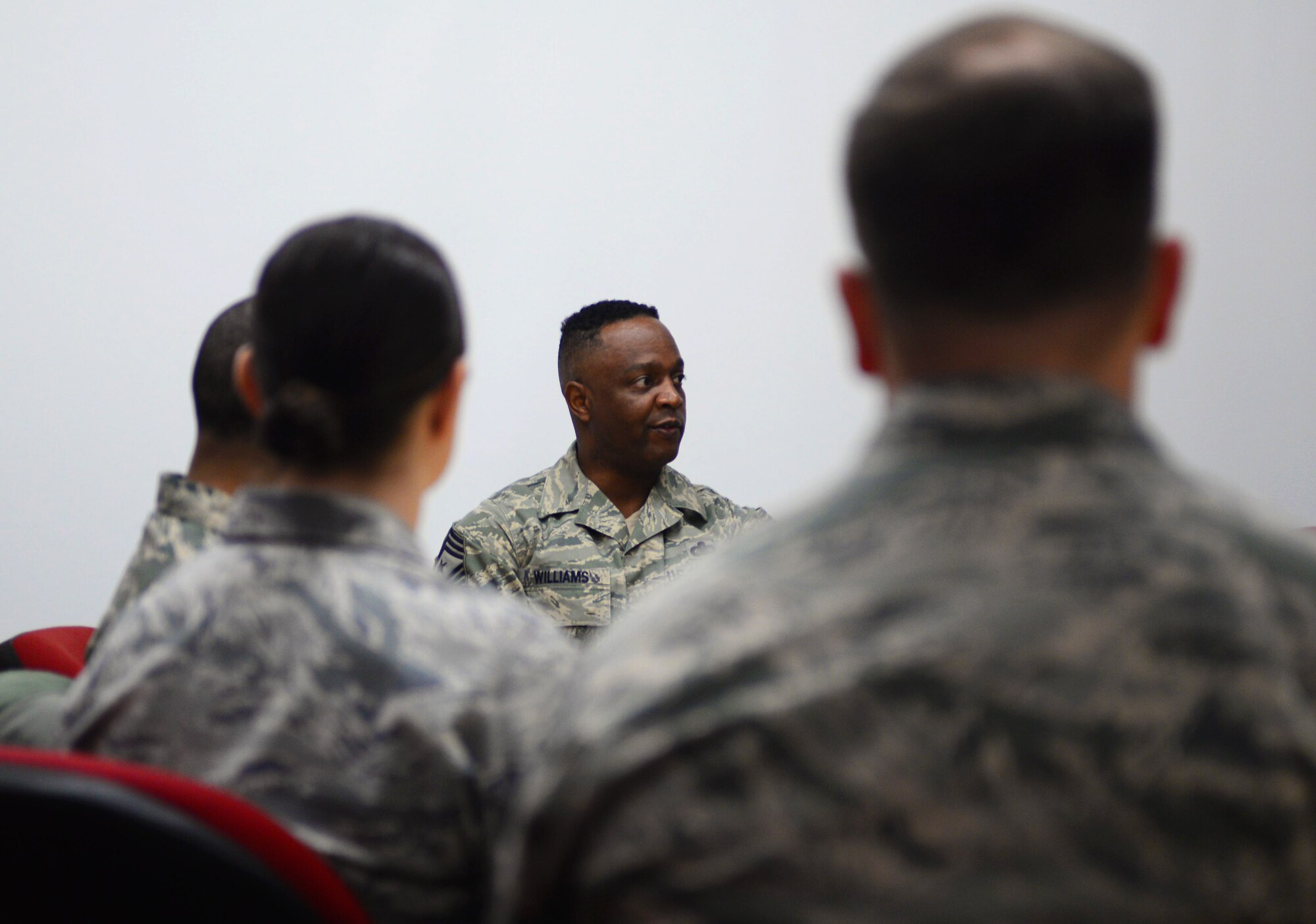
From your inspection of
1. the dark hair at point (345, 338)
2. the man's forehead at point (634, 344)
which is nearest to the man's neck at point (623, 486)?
the man's forehead at point (634, 344)

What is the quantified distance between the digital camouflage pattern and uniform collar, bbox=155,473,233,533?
37cm

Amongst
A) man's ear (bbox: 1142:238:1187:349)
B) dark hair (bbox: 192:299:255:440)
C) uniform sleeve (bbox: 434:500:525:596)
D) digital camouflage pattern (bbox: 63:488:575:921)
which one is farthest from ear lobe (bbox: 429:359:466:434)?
uniform sleeve (bbox: 434:500:525:596)

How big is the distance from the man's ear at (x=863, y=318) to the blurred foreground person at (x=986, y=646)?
4cm

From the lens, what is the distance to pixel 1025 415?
494mm

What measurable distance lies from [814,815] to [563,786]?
0.11m

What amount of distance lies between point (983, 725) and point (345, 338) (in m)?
0.52

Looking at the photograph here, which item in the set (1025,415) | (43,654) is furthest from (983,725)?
(43,654)

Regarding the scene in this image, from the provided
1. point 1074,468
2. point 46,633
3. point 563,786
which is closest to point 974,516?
point 1074,468

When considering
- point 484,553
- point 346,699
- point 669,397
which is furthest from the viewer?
point 669,397

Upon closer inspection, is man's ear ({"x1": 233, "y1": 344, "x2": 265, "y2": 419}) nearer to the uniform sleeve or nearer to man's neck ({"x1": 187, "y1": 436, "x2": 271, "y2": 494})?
man's neck ({"x1": 187, "y1": 436, "x2": 271, "y2": 494})

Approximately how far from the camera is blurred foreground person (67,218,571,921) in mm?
721

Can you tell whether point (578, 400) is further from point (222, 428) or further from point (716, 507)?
point (222, 428)

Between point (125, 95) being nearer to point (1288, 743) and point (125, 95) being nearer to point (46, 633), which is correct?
point (46, 633)

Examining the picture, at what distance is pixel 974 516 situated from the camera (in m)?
0.48
